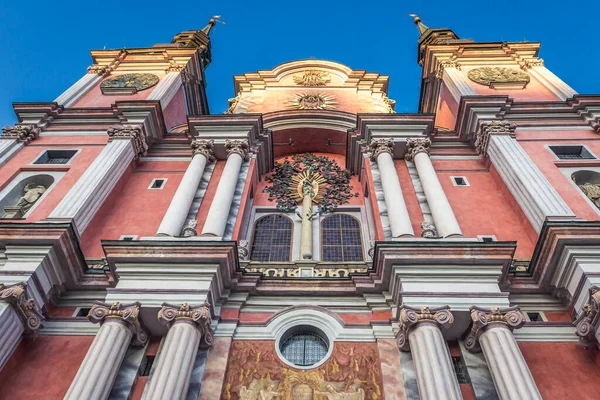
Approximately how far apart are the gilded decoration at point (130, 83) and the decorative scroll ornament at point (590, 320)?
19.3 metres

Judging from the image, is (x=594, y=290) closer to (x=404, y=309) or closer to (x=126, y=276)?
(x=404, y=309)

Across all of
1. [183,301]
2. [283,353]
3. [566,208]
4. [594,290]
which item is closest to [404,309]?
[283,353]

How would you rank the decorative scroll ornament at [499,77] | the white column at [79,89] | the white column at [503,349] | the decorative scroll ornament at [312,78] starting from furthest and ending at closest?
the decorative scroll ornament at [312,78], the decorative scroll ornament at [499,77], the white column at [79,89], the white column at [503,349]

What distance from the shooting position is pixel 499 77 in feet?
75.6

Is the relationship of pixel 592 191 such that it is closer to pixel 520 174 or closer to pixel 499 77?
pixel 520 174

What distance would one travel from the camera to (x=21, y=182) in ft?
54.1

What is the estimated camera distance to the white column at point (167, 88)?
22.0 m

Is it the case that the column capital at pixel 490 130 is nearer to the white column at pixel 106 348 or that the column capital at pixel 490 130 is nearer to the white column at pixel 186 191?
the white column at pixel 186 191

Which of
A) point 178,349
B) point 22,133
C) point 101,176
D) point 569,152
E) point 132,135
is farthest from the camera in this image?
point 22,133

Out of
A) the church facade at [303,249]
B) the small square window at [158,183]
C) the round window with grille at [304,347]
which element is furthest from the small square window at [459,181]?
the small square window at [158,183]

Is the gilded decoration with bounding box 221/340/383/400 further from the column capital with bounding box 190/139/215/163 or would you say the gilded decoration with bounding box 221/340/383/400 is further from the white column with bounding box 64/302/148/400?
the column capital with bounding box 190/139/215/163

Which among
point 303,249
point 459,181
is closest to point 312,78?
point 459,181

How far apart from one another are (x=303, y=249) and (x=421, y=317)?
17.8 feet

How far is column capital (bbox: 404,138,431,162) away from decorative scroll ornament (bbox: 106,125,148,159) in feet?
30.5
